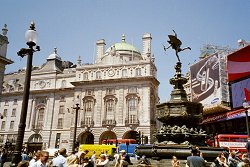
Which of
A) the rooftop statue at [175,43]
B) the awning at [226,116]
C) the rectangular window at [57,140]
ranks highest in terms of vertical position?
the rooftop statue at [175,43]

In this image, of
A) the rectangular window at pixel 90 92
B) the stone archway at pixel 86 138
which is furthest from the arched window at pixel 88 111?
the stone archway at pixel 86 138

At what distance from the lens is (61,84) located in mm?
56625

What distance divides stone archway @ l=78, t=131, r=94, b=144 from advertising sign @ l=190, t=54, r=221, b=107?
2087 centimetres

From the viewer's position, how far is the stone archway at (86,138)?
50.0m

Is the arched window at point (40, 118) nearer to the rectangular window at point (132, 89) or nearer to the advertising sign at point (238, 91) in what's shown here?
the rectangular window at point (132, 89)

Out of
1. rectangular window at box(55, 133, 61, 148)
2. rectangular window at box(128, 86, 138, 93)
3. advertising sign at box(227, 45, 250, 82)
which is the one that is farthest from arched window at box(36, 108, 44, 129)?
advertising sign at box(227, 45, 250, 82)

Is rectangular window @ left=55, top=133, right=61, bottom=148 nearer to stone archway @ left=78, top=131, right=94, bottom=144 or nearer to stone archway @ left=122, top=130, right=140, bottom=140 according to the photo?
stone archway @ left=78, top=131, right=94, bottom=144

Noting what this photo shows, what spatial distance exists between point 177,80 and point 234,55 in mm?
33182

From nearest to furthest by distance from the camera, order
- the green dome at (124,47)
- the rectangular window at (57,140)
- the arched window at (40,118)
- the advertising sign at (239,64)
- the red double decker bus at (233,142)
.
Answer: the red double decker bus at (233,142)
the advertising sign at (239,64)
the rectangular window at (57,140)
the arched window at (40,118)
the green dome at (124,47)

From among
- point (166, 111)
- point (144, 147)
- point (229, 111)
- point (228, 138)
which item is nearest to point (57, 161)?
point (144, 147)

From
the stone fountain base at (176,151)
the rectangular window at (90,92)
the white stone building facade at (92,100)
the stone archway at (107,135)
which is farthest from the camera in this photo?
the rectangular window at (90,92)

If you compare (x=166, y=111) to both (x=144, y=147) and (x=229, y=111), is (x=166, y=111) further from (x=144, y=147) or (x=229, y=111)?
(x=229, y=111)

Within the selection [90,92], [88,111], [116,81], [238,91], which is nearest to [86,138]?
[88,111]

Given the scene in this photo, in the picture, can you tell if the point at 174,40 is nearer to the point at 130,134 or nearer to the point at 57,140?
the point at 130,134
